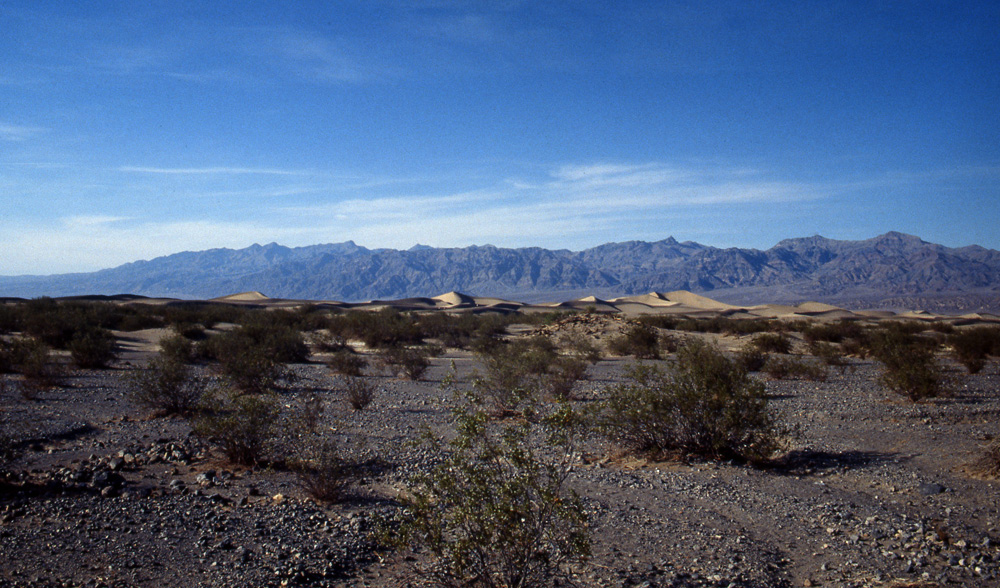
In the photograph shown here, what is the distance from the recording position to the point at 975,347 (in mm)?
26078

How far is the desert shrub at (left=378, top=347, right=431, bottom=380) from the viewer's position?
21.1m

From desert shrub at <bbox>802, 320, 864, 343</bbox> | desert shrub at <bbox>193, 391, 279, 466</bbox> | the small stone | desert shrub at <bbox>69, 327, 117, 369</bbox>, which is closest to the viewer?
the small stone

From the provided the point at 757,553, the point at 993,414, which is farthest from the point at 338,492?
the point at 993,414

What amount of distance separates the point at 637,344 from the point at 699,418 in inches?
787

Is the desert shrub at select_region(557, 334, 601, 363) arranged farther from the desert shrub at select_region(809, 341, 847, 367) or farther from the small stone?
the small stone

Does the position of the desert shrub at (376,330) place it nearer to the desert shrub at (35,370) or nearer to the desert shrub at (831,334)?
the desert shrub at (35,370)

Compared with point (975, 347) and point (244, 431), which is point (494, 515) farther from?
point (975, 347)

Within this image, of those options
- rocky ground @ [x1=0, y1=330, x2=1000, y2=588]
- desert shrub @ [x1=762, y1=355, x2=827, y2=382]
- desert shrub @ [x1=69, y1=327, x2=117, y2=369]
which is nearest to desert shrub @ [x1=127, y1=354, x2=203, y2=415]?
rocky ground @ [x1=0, y1=330, x2=1000, y2=588]

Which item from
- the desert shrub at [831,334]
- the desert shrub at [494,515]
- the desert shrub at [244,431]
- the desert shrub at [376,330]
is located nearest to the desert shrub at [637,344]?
the desert shrub at [831,334]

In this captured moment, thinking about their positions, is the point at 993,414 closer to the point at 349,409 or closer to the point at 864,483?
the point at 864,483

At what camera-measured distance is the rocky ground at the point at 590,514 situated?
5.86m

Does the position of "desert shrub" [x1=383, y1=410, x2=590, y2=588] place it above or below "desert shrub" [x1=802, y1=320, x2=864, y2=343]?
above

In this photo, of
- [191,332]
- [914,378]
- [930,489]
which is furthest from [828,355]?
[191,332]

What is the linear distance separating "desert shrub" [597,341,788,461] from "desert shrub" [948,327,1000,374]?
58.1ft
